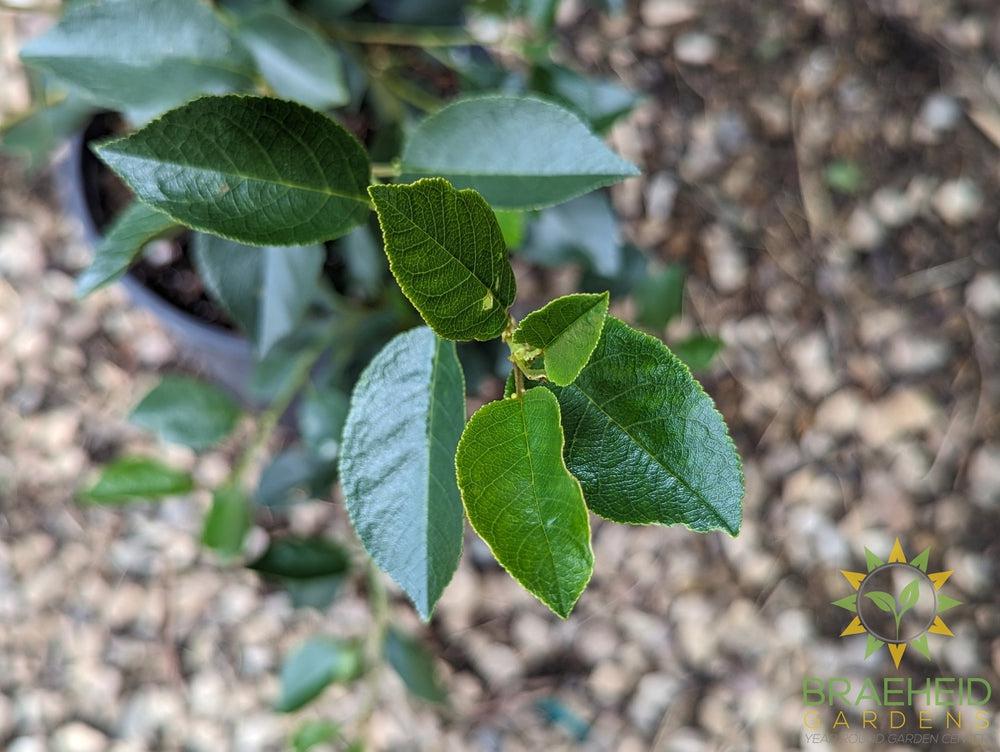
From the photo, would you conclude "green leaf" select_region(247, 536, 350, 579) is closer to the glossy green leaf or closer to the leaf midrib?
the glossy green leaf

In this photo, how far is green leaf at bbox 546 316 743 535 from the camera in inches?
18.9

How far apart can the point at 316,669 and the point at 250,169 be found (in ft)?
2.39

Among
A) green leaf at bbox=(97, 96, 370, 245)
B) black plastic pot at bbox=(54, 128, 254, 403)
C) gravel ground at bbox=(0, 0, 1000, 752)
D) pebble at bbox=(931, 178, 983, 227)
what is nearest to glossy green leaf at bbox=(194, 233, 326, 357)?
green leaf at bbox=(97, 96, 370, 245)

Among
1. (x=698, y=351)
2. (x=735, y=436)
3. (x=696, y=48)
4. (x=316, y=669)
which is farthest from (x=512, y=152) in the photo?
(x=696, y=48)

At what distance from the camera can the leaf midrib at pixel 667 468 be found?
479 millimetres

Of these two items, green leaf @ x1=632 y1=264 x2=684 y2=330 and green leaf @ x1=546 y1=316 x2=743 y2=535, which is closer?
green leaf @ x1=546 y1=316 x2=743 y2=535

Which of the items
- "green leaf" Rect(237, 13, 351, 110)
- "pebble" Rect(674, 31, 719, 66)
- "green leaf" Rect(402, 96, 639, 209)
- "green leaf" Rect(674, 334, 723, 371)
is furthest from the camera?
"pebble" Rect(674, 31, 719, 66)

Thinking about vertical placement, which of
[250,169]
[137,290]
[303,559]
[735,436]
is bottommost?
[735,436]

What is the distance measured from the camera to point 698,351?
0.98m

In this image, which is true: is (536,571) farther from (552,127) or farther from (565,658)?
(565,658)

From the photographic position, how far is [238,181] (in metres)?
0.52

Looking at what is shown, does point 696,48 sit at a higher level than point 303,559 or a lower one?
higher

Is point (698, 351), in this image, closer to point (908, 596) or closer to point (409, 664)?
point (409, 664)

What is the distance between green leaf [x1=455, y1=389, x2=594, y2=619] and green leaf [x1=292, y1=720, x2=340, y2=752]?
27.2 inches
